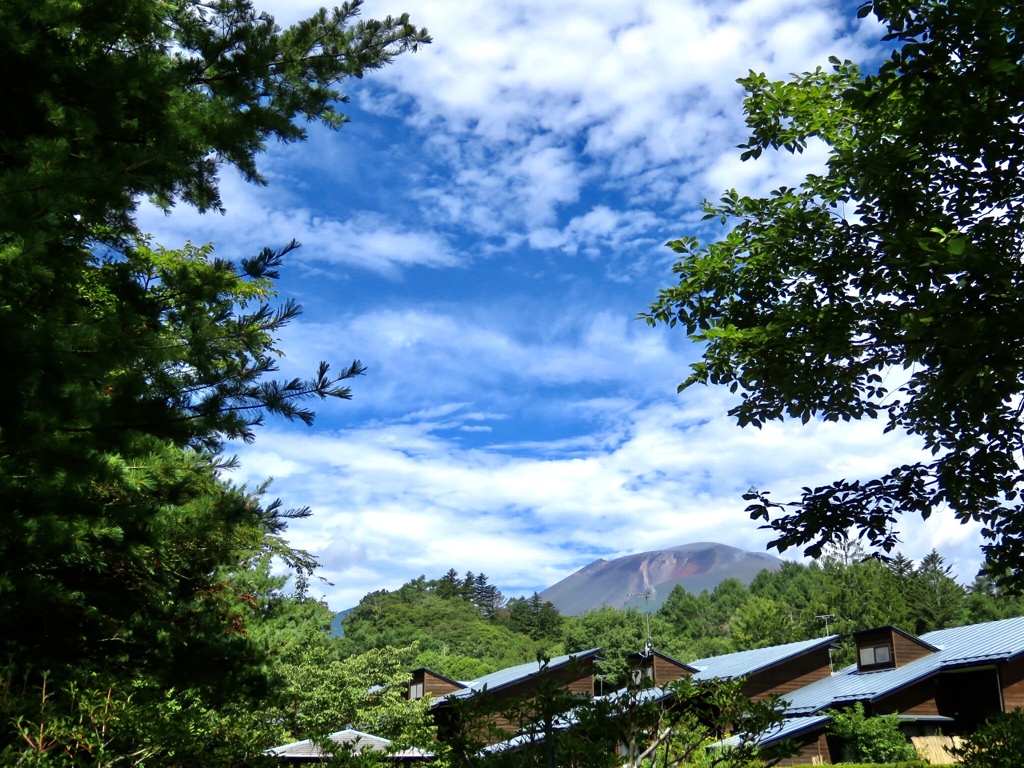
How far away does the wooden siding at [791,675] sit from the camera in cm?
3278

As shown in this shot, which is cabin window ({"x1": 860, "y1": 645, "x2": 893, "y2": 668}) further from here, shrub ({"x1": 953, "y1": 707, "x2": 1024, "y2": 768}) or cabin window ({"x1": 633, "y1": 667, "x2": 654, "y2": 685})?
cabin window ({"x1": 633, "y1": 667, "x2": 654, "y2": 685})

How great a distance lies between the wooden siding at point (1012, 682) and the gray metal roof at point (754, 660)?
23.0 feet

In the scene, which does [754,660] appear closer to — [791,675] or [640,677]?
[791,675]

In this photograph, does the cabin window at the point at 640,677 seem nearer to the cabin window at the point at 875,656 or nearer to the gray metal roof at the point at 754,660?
the gray metal roof at the point at 754,660

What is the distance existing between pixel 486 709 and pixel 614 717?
83cm

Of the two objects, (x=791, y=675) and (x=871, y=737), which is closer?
(x=871, y=737)

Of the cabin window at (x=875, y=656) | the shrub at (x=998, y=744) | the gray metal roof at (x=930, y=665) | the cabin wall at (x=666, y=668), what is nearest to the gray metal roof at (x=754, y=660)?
the cabin wall at (x=666, y=668)

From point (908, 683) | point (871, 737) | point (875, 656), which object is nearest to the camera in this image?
point (871, 737)

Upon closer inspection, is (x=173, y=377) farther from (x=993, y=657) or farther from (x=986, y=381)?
(x=993, y=657)

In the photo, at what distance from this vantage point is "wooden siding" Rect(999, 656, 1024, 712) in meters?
25.4

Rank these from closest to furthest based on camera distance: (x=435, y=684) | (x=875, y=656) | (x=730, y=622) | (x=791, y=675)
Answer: (x=875, y=656) < (x=791, y=675) < (x=435, y=684) < (x=730, y=622)

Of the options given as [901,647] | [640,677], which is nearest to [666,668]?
[901,647]

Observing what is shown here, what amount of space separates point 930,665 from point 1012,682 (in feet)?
8.66

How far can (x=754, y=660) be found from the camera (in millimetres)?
34219
